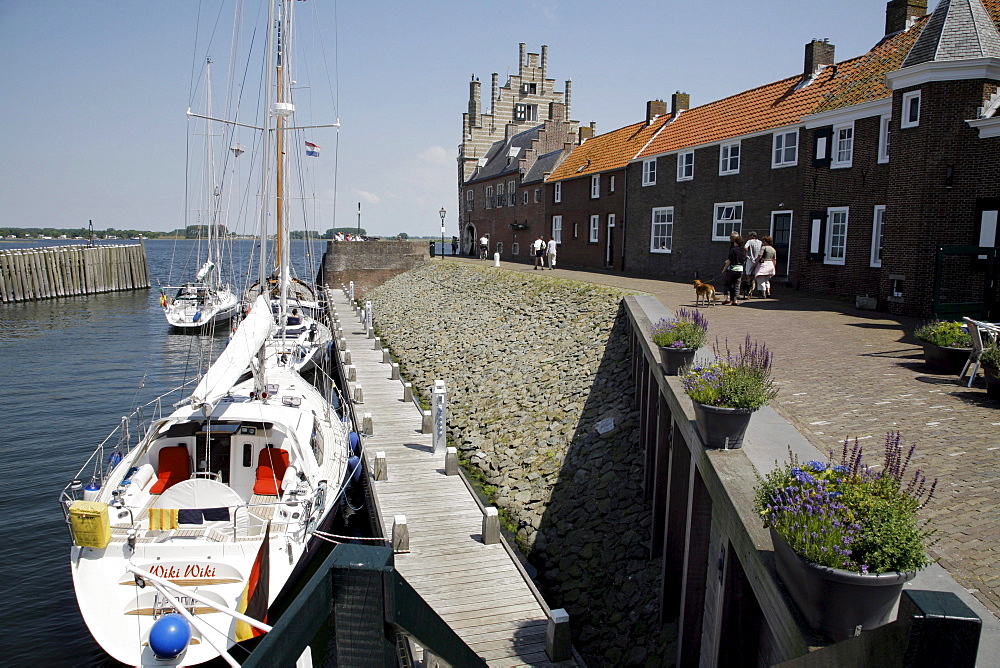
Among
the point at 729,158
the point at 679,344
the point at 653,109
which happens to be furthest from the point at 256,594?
the point at 653,109

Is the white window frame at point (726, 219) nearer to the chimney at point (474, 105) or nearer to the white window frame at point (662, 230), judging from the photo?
the white window frame at point (662, 230)

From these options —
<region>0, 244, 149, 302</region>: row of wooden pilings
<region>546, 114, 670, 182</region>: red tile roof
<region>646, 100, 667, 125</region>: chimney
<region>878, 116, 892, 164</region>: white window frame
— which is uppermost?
<region>646, 100, 667, 125</region>: chimney

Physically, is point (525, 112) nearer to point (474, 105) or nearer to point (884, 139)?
point (474, 105)

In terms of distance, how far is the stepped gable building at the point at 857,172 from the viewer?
1712cm

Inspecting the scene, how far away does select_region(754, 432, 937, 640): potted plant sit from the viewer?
12.4ft

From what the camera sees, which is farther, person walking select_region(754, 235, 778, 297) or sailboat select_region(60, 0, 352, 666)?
person walking select_region(754, 235, 778, 297)

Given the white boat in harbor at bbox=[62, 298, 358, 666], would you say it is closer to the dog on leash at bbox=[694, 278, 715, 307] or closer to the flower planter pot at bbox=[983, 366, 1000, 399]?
the flower planter pot at bbox=[983, 366, 1000, 399]

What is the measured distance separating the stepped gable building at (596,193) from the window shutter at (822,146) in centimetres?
1413

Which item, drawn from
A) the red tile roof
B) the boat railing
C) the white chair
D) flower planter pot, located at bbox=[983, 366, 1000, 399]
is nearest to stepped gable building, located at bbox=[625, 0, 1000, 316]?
the red tile roof

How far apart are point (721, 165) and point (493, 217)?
103 ft

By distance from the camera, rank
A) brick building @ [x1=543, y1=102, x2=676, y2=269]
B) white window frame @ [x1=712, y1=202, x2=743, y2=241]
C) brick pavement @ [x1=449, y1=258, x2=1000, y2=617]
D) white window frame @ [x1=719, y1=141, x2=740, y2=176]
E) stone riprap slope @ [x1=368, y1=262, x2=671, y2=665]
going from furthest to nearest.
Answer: brick building @ [x1=543, y1=102, x2=676, y2=269] → white window frame @ [x1=719, y1=141, x2=740, y2=176] → white window frame @ [x1=712, y1=202, x2=743, y2=241] → stone riprap slope @ [x1=368, y1=262, x2=671, y2=665] → brick pavement @ [x1=449, y1=258, x2=1000, y2=617]

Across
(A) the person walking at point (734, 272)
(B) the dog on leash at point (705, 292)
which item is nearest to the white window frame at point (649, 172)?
(A) the person walking at point (734, 272)

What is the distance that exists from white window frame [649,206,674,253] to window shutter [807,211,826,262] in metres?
9.26

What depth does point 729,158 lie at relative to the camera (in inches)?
1174
